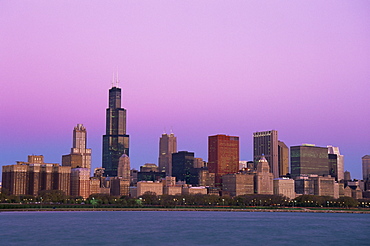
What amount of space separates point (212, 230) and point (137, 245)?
37853 mm

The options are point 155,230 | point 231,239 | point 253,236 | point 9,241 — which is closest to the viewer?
point 9,241

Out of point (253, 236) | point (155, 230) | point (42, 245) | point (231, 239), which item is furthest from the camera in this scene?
point (155, 230)

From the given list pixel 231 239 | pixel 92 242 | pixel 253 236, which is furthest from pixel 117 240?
pixel 253 236

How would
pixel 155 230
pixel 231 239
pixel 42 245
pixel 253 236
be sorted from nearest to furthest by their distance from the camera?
pixel 42 245
pixel 231 239
pixel 253 236
pixel 155 230

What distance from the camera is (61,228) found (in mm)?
139000

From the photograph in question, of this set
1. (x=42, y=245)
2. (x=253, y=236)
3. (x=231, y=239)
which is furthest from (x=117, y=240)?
(x=253, y=236)

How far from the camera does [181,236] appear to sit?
120812 mm

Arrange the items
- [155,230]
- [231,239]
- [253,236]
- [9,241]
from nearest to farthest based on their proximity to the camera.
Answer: [9,241]
[231,239]
[253,236]
[155,230]

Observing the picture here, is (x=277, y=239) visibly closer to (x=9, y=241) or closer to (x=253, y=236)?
(x=253, y=236)

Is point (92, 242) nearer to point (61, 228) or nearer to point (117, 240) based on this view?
point (117, 240)

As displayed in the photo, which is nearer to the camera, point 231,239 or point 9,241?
point 9,241

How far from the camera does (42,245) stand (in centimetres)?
10206

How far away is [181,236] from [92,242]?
20.6m

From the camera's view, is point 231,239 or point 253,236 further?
point 253,236
